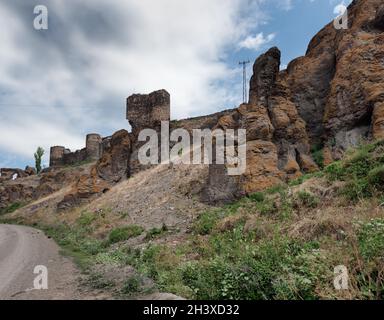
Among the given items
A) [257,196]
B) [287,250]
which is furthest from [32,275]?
[257,196]

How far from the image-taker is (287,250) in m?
5.91

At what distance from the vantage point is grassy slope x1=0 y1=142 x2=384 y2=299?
4.54 metres

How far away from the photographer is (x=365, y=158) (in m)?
9.67

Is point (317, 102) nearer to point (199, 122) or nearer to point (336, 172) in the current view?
point (336, 172)

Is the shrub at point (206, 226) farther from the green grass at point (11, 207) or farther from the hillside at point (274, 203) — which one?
the green grass at point (11, 207)

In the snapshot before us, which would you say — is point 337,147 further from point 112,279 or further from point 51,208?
point 51,208

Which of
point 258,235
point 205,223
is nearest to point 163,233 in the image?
point 205,223

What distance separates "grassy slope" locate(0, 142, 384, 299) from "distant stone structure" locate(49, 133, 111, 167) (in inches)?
1703

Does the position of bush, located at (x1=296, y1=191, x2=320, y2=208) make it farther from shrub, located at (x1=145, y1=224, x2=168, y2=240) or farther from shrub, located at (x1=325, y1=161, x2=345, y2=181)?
shrub, located at (x1=145, y1=224, x2=168, y2=240)

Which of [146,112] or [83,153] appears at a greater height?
[146,112]

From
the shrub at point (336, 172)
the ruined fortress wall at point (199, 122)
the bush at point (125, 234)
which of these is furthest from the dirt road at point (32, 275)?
the ruined fortress wall at point (199, 122)

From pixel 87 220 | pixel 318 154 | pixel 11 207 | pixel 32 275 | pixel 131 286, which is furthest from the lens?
pixel 11 207

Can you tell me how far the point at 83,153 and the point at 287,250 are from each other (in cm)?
5355

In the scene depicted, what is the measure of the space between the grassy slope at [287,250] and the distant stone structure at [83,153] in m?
43.3
